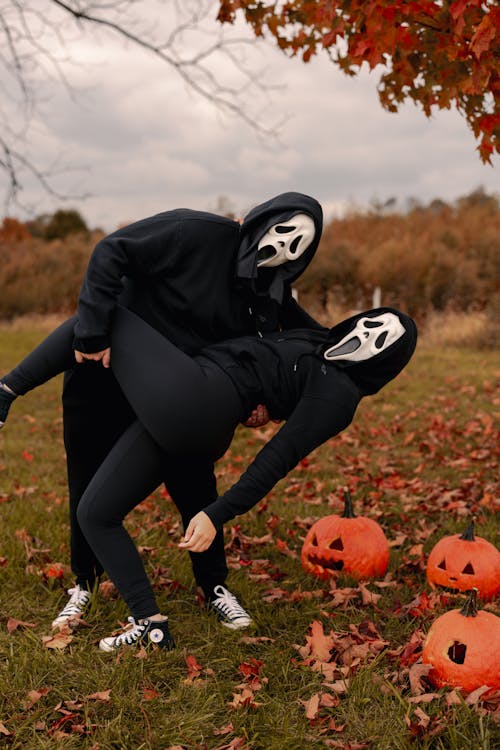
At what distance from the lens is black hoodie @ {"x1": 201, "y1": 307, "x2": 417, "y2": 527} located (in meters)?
2.83

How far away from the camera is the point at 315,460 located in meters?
7.05

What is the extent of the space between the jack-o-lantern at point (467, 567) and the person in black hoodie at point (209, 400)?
133 centimetres

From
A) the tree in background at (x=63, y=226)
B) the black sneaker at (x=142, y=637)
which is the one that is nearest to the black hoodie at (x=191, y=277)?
the black sneaker at (x=142, y=637)

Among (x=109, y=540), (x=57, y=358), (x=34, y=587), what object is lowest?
(x=34, y=587)

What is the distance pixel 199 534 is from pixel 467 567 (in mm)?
1754

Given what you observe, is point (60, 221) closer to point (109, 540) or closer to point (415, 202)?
point (415, 202)

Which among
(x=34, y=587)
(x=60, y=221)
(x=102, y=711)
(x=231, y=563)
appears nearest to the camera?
(x=102, y=711)

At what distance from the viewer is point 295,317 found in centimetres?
345

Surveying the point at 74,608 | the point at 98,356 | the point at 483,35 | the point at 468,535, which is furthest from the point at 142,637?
the point at 483,35

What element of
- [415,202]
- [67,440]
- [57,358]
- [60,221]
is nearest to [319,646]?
[67,440]

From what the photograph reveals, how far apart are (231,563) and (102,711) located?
1.65 meters

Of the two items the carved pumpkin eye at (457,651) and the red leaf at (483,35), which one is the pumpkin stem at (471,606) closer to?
the carved pumpkin eye at (457,651)

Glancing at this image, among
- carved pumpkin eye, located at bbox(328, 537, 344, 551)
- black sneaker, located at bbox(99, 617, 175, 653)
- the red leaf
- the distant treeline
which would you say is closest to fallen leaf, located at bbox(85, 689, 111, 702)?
black sneaker, located at bbox(99, 617, 175, 653)

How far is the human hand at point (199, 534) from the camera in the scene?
9.07ft
